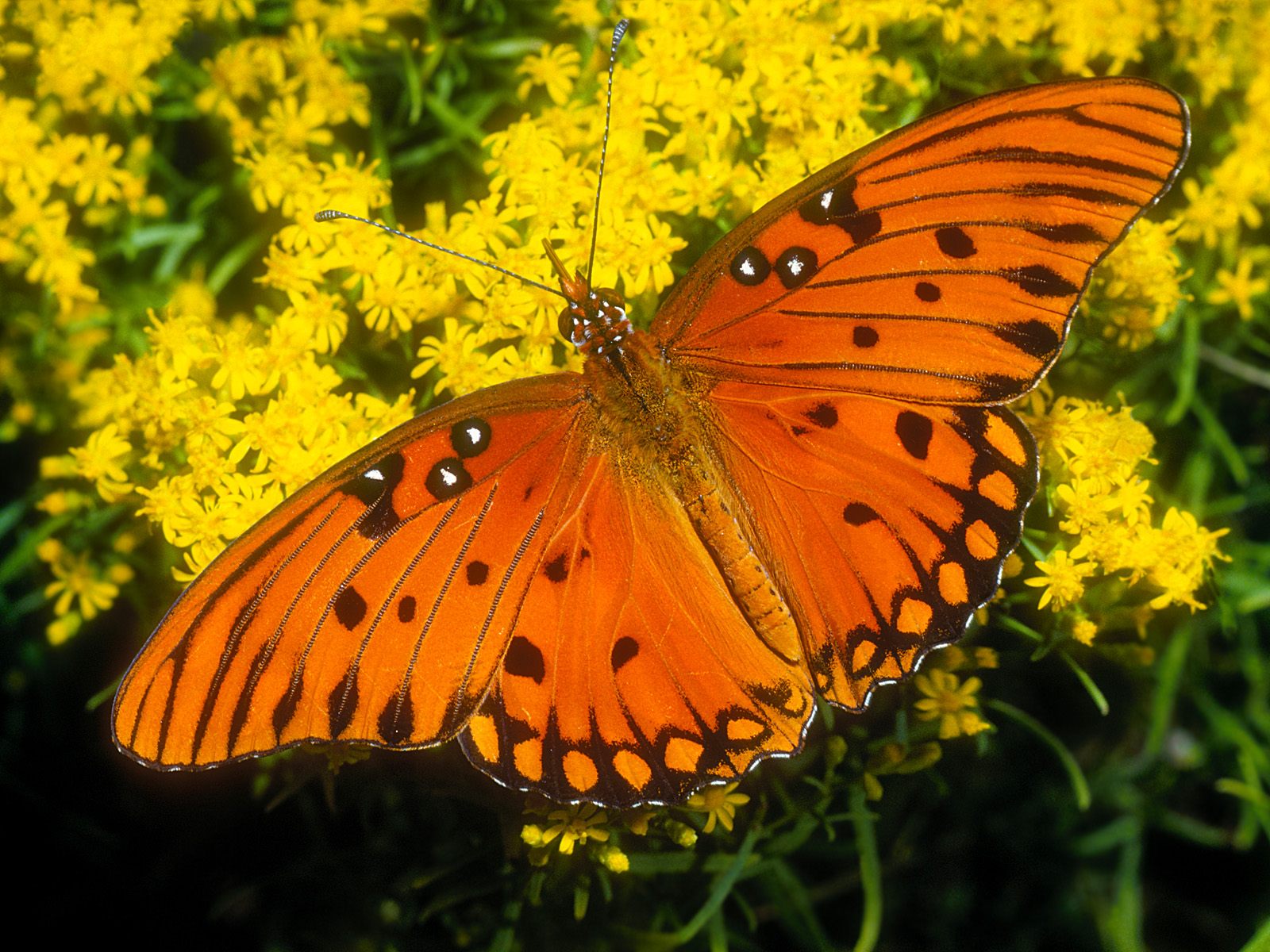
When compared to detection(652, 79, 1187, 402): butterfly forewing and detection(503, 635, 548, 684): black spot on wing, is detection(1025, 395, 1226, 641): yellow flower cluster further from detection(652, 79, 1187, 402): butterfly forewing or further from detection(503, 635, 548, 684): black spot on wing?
detection(503, 635, 548, 684): black spot on wing

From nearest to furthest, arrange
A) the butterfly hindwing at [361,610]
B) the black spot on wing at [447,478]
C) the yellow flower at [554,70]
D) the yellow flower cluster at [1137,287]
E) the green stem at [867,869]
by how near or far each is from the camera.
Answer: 1. the butterfly hindwing at [361,610]
2. the black spot on wing at [447,478]
3. the green stem at [867,869]
4. the yellow flower cluster at [1137,287]
5. the yellow flower at [554,70]

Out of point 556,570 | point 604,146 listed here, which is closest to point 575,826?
point 556,570

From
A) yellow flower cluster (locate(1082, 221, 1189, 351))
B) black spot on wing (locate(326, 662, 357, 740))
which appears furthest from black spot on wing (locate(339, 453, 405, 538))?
yellow flower cluster (locate(1082, 221, 1189, 351))

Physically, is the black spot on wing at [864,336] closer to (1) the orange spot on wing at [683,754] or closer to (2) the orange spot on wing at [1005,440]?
(2) the orange spot on wing at [1005,440]

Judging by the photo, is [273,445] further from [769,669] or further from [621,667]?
[769,669]

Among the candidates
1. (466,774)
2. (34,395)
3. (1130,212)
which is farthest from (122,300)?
(1130,212)

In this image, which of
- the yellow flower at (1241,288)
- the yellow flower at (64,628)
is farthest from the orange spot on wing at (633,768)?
the yellow flower at (1241,288)
